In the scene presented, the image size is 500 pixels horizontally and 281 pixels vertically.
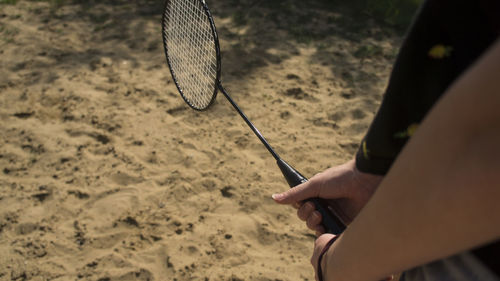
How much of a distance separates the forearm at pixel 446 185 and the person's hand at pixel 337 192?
539 millimetres

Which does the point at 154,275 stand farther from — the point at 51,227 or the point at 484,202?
the point at 484,202

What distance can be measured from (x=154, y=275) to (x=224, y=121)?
4.31 ft

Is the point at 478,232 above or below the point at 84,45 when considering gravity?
above

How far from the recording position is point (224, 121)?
311cm

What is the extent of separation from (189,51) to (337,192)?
43.8 inches

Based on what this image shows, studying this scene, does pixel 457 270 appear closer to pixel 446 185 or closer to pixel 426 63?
pixel 446 185

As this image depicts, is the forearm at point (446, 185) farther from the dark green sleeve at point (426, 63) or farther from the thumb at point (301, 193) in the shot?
the thumb at point (301, 193)

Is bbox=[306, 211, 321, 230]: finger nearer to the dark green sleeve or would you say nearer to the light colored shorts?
the dark green sleeve

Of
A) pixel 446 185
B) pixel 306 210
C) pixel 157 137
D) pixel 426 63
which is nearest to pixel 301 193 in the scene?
pixel 306 210

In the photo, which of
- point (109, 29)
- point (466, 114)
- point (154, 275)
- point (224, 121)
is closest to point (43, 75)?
point (109, 29)

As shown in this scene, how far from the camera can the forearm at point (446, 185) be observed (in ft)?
1.58

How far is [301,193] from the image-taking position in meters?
1.31

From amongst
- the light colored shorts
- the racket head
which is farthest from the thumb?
the racket head

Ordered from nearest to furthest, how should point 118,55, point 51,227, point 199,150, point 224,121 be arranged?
point 51,227
point 199,150
point 224,121
point 118,55
